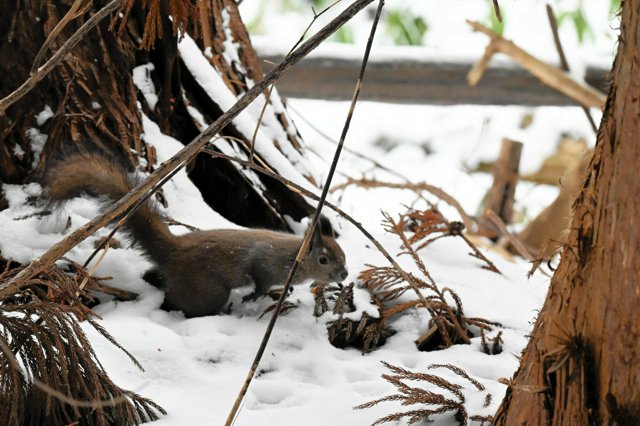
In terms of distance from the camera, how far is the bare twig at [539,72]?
4.27 meters

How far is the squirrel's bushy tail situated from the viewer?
2.35 metres

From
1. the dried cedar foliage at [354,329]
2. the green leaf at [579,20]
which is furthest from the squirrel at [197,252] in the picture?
the green leaf at [579,20]

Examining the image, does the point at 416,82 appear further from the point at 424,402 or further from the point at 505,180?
the point at 424,402

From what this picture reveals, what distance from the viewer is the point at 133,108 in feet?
8.79

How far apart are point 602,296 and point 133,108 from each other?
166cm

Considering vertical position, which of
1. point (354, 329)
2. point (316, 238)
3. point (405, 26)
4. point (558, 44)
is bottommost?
point (354, 329)

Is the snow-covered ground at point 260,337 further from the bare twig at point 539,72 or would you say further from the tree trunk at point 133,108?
the bare twig at point 539,72

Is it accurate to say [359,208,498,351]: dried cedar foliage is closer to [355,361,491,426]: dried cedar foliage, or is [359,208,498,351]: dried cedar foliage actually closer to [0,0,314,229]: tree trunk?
[355,361,491,426]: dried cedar foliage

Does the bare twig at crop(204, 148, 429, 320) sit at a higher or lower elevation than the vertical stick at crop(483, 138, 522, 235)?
lower

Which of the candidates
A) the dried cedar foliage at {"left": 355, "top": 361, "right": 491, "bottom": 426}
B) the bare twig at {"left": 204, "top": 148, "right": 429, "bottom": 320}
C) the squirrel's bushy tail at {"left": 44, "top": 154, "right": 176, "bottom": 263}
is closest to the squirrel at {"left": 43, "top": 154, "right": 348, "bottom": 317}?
the squirrel's bushy tail at {"left": 44, "top": 154, "right": 176, "bottom": 263}

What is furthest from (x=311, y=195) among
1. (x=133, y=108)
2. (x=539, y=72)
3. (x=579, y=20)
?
(x=579, y=20)

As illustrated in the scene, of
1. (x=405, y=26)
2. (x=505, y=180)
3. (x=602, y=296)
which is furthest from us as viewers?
(x=405, y=26)

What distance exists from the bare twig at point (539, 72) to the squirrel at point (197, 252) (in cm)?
180

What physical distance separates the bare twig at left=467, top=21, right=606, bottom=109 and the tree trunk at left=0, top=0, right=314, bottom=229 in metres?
1.45
